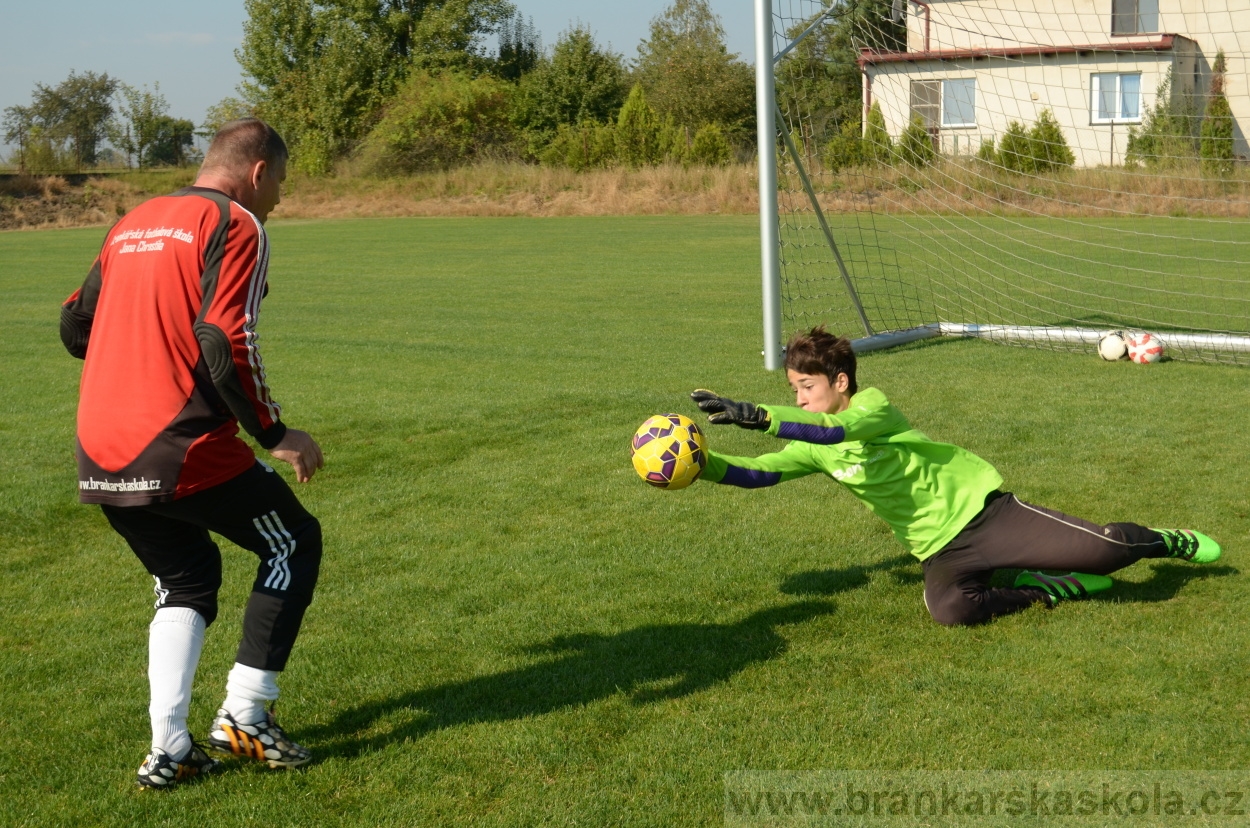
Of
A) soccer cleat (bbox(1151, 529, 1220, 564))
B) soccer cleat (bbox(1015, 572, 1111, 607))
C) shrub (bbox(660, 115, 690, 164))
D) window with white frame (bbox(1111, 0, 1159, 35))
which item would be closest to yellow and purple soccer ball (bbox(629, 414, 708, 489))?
soccer cleat (bbox(1015, 572, 1111, 607))

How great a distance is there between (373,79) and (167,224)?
53474mm

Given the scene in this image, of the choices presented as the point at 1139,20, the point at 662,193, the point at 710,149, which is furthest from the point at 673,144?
the point at 1139,20

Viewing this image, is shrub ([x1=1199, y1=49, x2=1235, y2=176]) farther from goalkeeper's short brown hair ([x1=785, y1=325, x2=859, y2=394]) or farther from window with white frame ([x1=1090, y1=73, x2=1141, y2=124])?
goalkeeper's short brown hair ([x1=785, y1=325, x2=859, y2=394])

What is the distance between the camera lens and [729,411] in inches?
151

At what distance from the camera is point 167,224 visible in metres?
3.20

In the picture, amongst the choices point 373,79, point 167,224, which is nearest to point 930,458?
point 167,224

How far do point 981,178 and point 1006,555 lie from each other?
10.5 m

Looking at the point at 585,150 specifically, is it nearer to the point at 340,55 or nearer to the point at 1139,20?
the point at 340,55

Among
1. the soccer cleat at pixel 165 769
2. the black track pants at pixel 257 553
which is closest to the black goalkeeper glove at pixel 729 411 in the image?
the black track pants at pixel 257 553

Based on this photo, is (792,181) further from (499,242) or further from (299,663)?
(499,242)

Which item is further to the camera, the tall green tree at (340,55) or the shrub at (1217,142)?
the tall green tree at (340,55)

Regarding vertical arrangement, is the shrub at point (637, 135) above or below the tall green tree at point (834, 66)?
above

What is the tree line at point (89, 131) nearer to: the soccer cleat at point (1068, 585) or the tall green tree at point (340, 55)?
the tall green tree at point (340, 55)

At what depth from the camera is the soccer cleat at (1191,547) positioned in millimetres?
4945
